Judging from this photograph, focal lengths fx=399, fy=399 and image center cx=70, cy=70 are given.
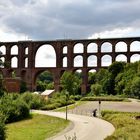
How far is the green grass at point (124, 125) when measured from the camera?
21.0 metres

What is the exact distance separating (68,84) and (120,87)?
453 inches

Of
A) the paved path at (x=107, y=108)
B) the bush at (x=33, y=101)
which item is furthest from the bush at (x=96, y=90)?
the bush at (x=33, y=101)

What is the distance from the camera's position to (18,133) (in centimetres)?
3094

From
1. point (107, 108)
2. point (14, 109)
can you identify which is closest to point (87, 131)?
point (14, 109)

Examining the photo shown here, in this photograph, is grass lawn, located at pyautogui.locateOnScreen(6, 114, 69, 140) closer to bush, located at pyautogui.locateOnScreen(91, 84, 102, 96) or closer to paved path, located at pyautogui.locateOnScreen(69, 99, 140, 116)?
paved path, located at pyautogui.locateOnScreen(69, 99, 140, 116)

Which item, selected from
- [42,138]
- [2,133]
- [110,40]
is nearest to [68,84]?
[110,40]

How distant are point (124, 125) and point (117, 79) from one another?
2257 inches

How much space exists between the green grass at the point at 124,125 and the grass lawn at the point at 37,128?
468 centimetres

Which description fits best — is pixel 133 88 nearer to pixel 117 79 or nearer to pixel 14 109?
pixel 117 79

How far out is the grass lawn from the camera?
29.1 metres

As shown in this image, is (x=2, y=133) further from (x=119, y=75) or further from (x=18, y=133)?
(x=119, y=75)

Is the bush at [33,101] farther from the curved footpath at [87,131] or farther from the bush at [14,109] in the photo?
the curved footpath at [87,131]

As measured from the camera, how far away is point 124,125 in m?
29.7

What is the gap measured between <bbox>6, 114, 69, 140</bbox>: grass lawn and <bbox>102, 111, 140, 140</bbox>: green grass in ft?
15.4
